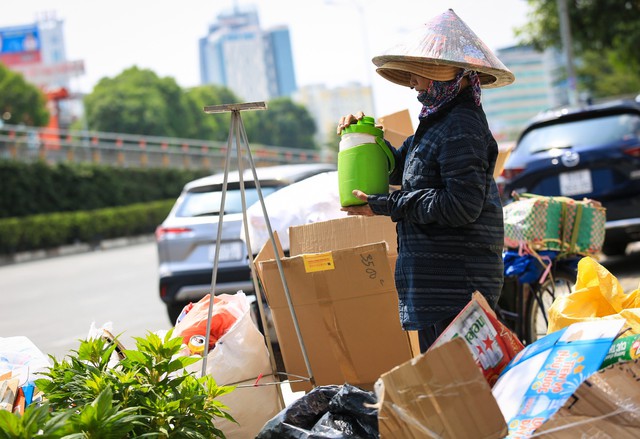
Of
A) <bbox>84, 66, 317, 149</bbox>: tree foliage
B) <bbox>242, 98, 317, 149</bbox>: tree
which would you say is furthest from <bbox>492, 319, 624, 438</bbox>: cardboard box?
<bbox>242, 98, 317, 149</bbox>: tree

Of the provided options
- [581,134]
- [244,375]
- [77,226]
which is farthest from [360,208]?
[77,226]

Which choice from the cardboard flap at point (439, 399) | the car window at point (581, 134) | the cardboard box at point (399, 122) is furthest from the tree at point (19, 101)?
the cardboard flap at point (439, 399)

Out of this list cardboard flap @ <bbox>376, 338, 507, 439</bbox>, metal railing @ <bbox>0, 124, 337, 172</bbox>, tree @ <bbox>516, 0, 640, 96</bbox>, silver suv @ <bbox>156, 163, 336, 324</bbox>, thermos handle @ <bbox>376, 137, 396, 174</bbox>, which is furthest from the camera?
metal railing @ <bbox>0, 124, 337, 172</bbox>

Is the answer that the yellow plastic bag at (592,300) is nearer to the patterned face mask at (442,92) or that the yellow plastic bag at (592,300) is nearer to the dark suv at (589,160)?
the patterned face mask at (442,92)

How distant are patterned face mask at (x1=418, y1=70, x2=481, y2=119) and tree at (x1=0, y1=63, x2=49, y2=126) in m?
84.3

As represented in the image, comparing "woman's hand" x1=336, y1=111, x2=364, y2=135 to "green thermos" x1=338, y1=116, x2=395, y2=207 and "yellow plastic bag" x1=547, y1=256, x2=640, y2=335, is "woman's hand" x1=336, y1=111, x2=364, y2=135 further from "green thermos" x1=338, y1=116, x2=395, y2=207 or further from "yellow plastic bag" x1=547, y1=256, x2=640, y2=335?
"yellow plastic bag" x1=547, y1=256, x2=640, y2=335

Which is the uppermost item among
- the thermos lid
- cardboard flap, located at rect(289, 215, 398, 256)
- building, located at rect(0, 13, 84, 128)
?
building, located at rect(0, 13, 84, 128)

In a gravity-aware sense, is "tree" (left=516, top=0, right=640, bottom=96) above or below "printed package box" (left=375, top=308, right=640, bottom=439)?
above

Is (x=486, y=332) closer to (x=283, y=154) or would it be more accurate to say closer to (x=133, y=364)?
(x=133, y=364)

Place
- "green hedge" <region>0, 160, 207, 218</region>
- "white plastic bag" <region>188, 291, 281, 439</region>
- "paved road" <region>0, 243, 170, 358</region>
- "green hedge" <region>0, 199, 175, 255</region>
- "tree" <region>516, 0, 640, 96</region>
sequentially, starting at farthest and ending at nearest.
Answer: "green hedge" <region>0, 160, 207, 218</region>, "green hedge" <region>0, 199, 175, 255</region>, "tree" <region>516, 0, 640, 96</region>, "paved road" <region>0, 243, 170, 358</region>, "white plastic bag" <region>188, 291, 281, 439</region>

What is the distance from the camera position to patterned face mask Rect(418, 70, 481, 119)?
348 centimetres

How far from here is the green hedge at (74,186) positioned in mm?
34812

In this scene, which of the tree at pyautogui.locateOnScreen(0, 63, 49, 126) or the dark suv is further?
the tree at pyautogui.locateOnScreen(0, 63, 49, 126)

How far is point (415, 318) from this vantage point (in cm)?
354
